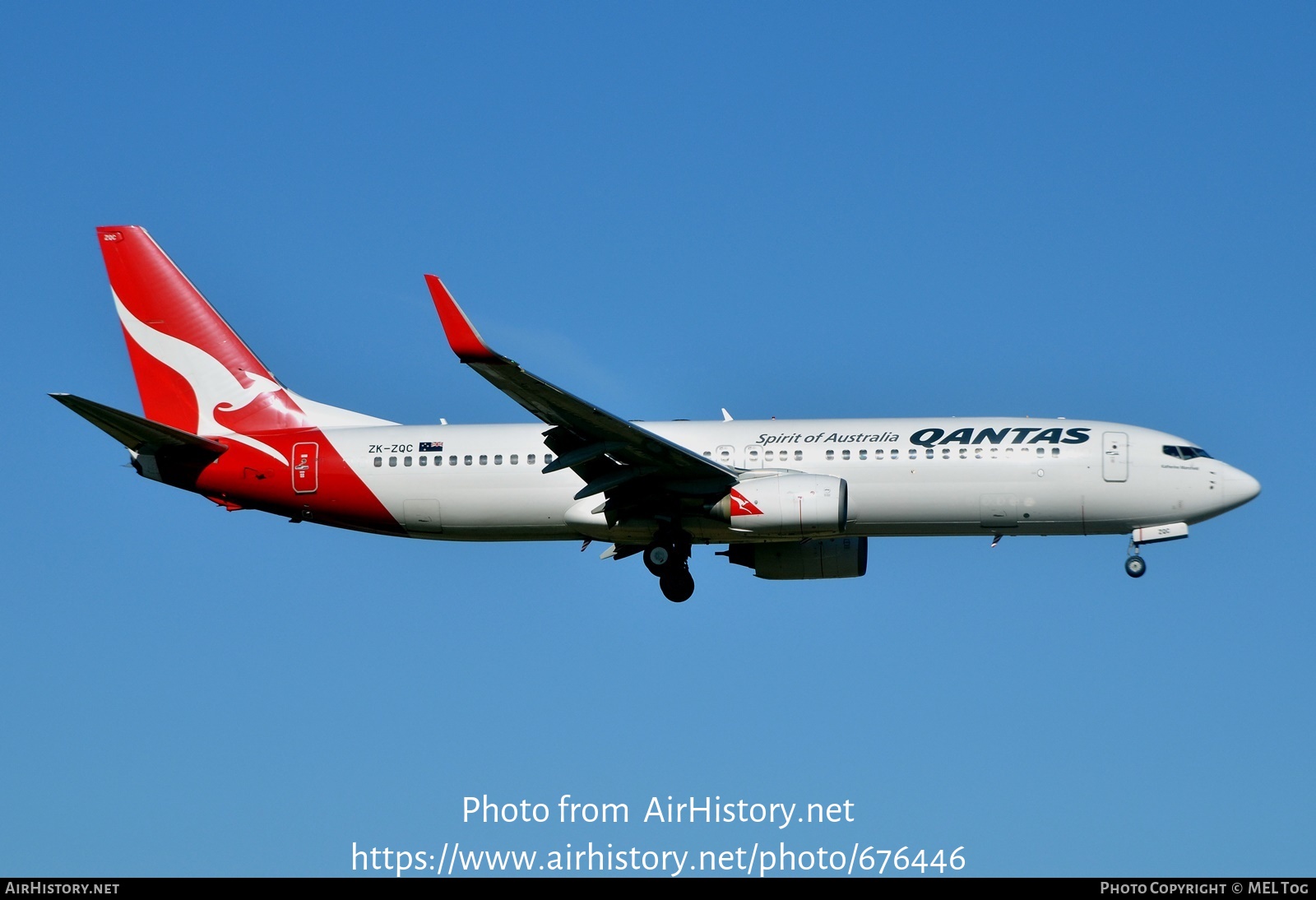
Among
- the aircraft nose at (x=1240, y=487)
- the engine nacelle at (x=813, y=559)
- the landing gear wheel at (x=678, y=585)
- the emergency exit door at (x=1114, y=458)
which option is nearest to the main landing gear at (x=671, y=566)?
the landing gear wheel at (x=678, y=585)

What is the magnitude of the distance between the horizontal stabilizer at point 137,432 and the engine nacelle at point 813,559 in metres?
13.6

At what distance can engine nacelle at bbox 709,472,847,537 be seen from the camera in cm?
3778

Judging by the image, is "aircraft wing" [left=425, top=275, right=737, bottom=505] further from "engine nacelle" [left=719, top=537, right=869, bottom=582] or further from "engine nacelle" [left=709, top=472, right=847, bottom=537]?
"engine nacelle" [left=719, top=537, right=869, bottom=582]

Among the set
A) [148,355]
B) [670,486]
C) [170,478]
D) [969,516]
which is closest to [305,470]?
[170,478]

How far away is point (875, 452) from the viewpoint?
39000mm

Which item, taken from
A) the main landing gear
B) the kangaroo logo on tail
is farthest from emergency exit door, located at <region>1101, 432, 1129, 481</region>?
the kangaroo logo on tail

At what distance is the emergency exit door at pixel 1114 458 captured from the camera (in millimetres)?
38625

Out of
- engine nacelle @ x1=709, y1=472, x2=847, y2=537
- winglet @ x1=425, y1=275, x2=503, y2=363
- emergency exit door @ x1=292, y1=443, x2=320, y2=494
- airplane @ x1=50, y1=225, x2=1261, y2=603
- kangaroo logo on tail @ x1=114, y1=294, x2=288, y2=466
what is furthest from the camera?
kangaroo logo on tail @ x1=114, y1=294, x2=288, y2=466

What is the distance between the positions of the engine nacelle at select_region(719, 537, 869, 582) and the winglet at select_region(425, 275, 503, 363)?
11.6 metres

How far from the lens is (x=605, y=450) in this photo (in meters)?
37.8

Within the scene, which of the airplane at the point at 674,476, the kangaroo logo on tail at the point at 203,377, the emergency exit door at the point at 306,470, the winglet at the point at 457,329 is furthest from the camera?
the kangaroo logo on tail at the point at 203,377

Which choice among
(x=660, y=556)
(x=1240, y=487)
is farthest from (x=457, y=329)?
(x=1240, y=487)

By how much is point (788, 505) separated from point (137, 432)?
15.6m

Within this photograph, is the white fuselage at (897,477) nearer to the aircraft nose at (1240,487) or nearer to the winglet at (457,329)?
the aircraft nose at (1240,487)
